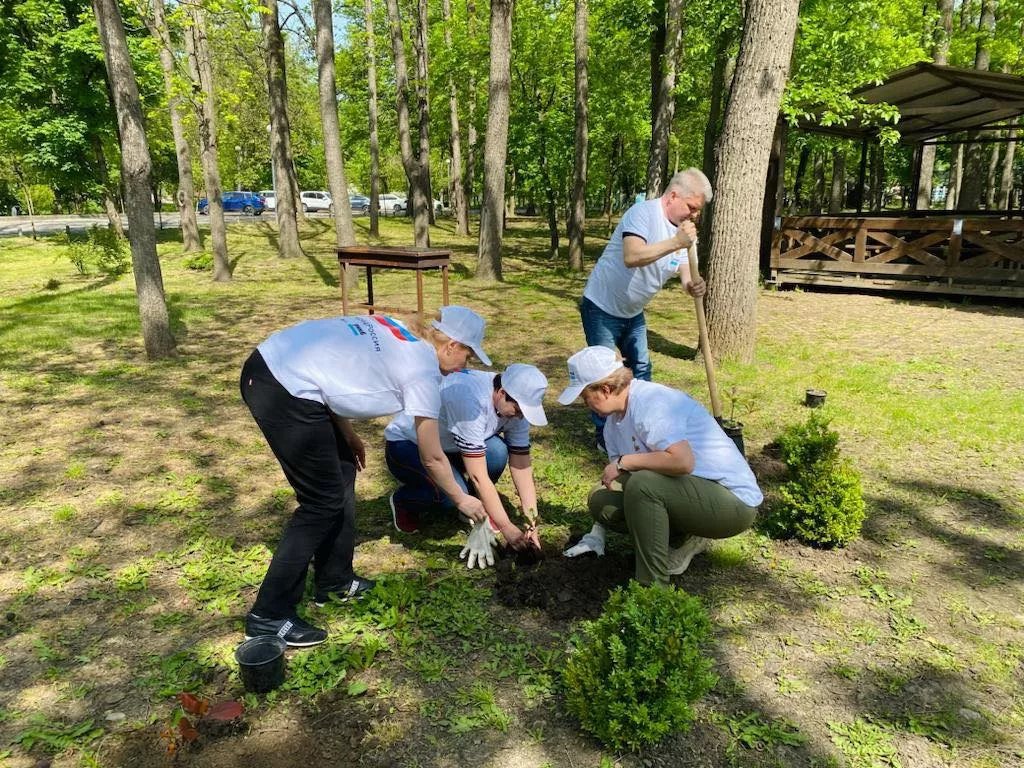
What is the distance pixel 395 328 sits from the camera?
272 cm

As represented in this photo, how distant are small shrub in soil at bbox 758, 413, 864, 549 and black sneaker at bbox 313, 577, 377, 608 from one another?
2301mm

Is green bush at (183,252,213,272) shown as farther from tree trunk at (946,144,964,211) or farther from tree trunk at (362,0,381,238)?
tree trunk at (946,144,964,211)

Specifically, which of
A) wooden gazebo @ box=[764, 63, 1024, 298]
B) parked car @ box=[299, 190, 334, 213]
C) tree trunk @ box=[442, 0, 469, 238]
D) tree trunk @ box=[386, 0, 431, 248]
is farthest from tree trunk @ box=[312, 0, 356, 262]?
parked car @ box=[299, 190, 334, 213]

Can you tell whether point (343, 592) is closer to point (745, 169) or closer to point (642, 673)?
point (642, 673)

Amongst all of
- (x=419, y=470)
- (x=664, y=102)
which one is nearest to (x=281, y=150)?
(x=664, y=102)

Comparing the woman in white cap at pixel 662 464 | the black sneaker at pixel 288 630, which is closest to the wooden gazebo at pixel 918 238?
the woman in white cap at pixel 662 464

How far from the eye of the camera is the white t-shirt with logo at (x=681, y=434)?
2.85 m

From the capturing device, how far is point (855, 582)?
10.8 ft

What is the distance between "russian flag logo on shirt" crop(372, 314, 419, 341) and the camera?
8.79 feet

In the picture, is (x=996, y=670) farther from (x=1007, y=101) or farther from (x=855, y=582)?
(x=1007, y=101)

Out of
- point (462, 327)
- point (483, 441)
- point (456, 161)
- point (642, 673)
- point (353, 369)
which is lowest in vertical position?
point (642, 673)

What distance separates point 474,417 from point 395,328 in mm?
762

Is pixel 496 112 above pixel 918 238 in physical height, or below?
above

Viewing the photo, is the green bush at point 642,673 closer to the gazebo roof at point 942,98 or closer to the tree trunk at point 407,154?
the gazebo roof at point 942,98
